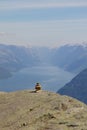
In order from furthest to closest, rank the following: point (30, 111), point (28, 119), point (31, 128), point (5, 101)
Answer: point (5, 101), point (30, 111), point (28, 119), point (31, 128)

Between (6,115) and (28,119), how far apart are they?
120 inches

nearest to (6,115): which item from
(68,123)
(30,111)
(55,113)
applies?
(30,111)

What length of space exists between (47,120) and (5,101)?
338 inches

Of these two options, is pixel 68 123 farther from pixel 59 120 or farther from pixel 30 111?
pixel 30 111

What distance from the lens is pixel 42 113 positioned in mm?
28750

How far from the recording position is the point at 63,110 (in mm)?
29188

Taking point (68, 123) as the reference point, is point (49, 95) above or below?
above

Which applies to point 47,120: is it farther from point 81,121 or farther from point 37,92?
point 37,92

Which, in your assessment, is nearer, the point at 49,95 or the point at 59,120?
the point at 59,120

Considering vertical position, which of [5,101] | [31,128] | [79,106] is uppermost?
[5,101]

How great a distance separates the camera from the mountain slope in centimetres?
2612

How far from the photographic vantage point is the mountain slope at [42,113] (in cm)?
2612

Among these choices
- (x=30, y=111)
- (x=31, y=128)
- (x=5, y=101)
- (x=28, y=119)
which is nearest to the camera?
(x=31, y=128)

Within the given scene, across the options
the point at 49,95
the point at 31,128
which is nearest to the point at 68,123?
the point at 31,128
